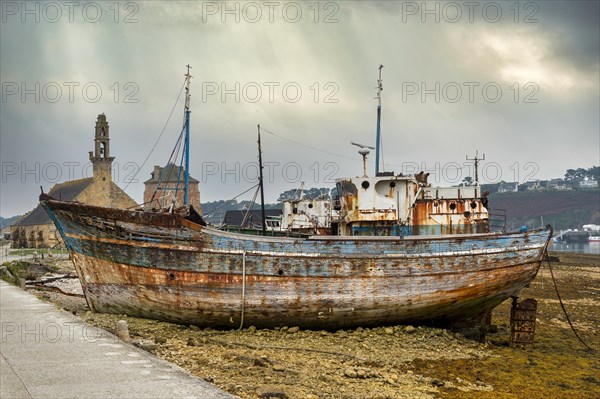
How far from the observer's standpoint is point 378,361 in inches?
545

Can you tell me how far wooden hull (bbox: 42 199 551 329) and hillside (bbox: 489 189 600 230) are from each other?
155m

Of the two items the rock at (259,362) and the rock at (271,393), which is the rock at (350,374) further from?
the rock at (271,393)

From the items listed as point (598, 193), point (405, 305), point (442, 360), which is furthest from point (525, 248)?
point (598, 193)

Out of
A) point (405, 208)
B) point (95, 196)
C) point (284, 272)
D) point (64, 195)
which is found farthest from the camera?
point (64, 195)

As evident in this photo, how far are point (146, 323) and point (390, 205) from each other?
307 inches

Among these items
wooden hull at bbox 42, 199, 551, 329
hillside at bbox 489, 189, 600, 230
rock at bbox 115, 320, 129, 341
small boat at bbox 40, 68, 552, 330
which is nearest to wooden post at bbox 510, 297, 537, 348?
small boat at bbox 40, 68, 552, 330

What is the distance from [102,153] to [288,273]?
59.1 m

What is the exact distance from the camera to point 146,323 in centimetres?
1728

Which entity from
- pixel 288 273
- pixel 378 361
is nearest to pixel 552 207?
pixel 288 273

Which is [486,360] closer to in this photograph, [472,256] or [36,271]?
[472,256]

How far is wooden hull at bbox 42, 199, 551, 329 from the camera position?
16.6 meters

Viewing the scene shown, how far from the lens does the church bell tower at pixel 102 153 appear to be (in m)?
70.1

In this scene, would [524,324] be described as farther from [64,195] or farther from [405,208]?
[64,195]

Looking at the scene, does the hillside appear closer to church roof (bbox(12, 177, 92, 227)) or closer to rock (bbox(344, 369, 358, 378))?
church roof (bbox(12, 177, 92, 227))
